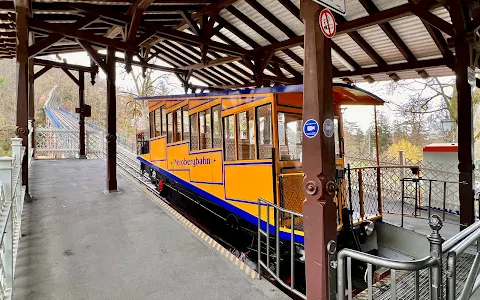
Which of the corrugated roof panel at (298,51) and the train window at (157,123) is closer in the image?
the train window at (157,123)

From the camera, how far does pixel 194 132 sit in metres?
6.44

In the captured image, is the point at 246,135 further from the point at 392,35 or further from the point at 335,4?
the point at 392,35

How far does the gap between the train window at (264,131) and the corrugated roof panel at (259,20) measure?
4277mm

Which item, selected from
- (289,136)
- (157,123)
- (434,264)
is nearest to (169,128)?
(157,123)

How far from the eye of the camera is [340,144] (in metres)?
5.21

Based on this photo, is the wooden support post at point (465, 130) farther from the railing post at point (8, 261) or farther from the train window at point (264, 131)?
the railing post at point (8, 261)

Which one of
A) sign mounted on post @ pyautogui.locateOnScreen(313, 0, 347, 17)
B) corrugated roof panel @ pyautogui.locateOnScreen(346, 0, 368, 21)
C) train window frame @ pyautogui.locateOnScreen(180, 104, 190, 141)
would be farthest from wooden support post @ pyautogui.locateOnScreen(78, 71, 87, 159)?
sign mounted on post @ pyautogui.locateOnScreen(313, 0, 347, 17)

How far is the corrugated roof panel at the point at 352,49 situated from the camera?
8005mm

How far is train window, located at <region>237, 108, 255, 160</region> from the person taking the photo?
4.80 metres

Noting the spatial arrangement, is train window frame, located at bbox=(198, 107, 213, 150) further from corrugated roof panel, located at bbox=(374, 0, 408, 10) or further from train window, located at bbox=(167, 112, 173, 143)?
corrugated roof panel, located at bbox=(374, 0, 408, 10)

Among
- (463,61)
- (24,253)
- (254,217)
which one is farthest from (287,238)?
(463,61)

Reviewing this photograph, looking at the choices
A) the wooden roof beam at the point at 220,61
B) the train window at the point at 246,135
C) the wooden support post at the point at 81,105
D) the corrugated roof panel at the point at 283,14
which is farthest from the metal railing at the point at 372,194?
the wooden support post at the point at 81,105

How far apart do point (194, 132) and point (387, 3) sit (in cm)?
481

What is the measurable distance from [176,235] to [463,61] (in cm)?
578
